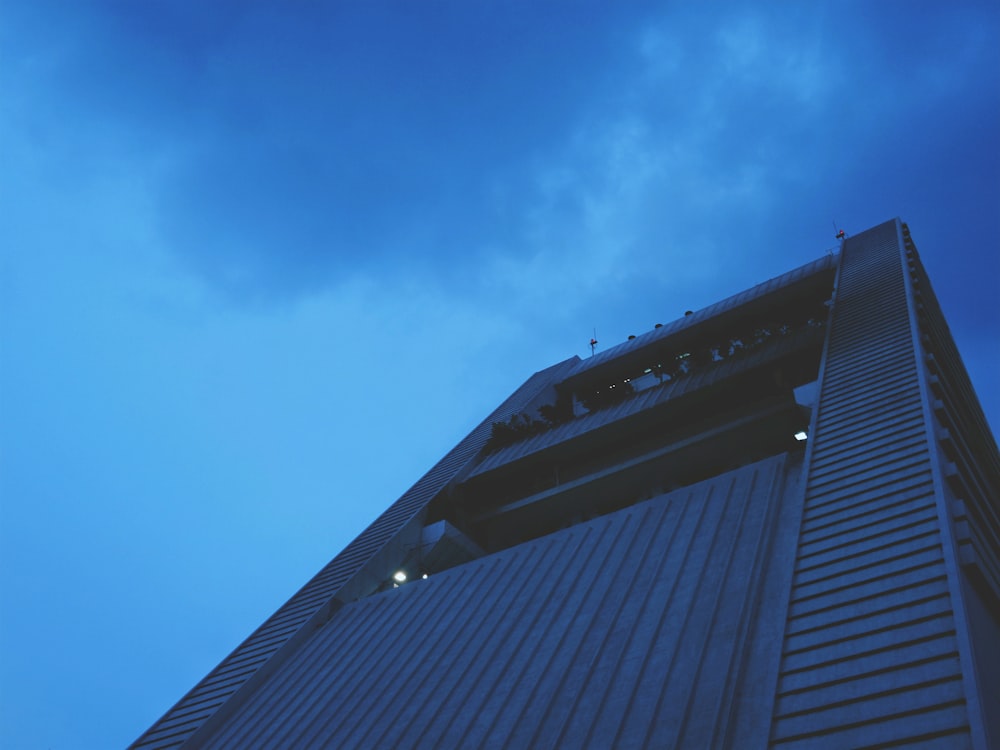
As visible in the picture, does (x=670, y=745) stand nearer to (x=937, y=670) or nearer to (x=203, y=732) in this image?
(x=937, y=670)

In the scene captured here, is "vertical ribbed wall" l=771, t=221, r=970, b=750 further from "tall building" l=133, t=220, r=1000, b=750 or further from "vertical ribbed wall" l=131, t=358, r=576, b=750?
"vertical ribbed wall" l=131, t=358, r=576, b=750

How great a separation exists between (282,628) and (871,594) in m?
13.0

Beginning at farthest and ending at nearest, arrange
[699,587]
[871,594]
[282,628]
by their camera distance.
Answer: [282,628], [699,587], [871,594]

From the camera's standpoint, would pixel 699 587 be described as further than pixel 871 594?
Yes

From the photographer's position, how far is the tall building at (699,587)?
23.4ft

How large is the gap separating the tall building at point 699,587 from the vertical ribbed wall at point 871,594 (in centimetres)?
3

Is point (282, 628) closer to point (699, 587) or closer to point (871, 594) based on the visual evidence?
point (699, 587)

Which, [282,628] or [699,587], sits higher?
[282,628]

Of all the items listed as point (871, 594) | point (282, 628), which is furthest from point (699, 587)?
point (282, 628)

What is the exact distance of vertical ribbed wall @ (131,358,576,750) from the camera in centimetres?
1455

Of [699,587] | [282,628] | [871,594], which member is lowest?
[871,594]

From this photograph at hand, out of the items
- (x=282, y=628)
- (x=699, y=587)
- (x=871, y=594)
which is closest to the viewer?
(x=871, y=594)

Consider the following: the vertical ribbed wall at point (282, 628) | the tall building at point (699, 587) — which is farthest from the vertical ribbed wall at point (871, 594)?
the vertical ribbed wall at point (282, 628)

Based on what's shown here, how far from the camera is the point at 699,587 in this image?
1086 centimetres
